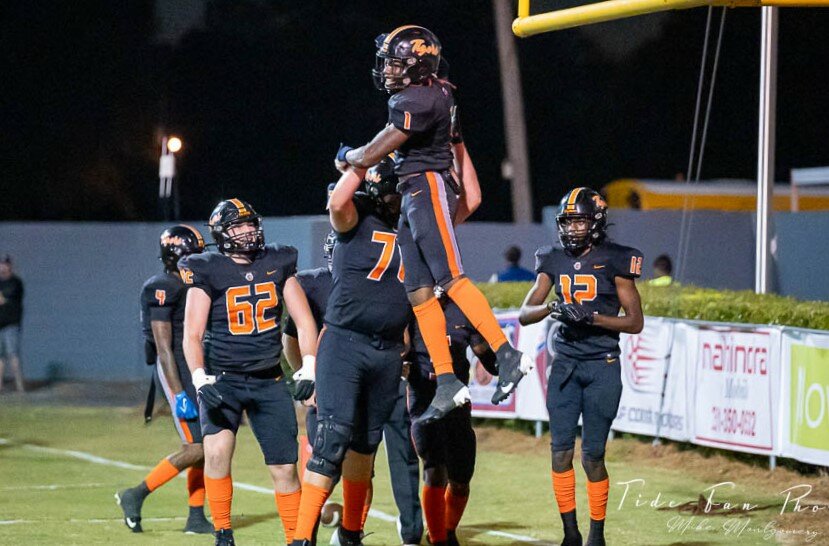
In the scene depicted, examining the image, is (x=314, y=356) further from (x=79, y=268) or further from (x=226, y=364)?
(x=79, y=268)

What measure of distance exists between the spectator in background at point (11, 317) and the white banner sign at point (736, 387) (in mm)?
11459

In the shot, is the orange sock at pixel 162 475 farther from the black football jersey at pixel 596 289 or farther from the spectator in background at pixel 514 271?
the spectator in background at pixel 514 271

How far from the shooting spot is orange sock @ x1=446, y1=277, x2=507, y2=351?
714 centimetres

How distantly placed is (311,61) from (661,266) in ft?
94.0

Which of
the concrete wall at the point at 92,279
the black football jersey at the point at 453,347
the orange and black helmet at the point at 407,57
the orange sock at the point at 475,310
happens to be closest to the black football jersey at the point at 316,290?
the black football jersey at the point at 453,347

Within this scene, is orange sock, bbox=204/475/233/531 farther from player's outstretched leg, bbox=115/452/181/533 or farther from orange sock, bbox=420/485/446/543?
player's outstretched leg, bbox=115/452/181/533

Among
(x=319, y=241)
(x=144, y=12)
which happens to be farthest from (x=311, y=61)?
(x=319, y=241)

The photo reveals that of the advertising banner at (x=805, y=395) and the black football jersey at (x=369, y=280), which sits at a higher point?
the black football jersey at (x=369, y=280)

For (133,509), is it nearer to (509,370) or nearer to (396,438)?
(396,438)

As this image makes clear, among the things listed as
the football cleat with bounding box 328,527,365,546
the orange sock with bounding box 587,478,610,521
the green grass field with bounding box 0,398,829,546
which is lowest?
the green grass field with bounding box 0,398,829,546

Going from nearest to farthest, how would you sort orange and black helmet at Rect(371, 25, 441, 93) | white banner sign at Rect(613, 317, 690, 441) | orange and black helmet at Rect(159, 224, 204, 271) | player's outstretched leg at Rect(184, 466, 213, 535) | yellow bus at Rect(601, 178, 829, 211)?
orange and black helmet at Rect(371, 25, 441, 93) → player's outstretched leg at Rect(184, 466, 213, 535) → orange and black helmet at Rect(159, 224, 204, 271) → white banner sign at Rect(613, 317, 690, 441) → yellow bus at Rect(601, 178, 829, 211)

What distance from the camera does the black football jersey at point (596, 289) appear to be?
888 centimetres

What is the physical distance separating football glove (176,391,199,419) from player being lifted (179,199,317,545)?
0.90 meters

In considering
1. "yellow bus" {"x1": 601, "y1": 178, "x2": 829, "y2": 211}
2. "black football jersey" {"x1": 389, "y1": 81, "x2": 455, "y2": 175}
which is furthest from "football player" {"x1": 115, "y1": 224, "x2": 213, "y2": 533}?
"yellow bus" {"x1": 601, "y1": 178, "x2": 829, "y2": 211}
